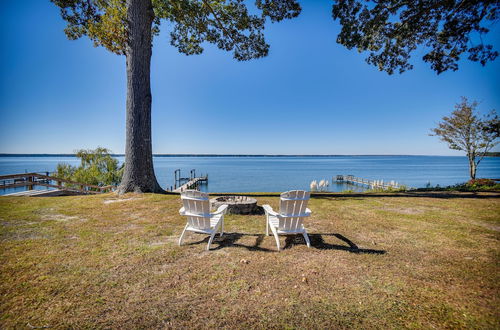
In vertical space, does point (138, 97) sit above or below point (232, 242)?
above

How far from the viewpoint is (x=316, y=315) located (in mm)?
2148

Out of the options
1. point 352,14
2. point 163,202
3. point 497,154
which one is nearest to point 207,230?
point 163,202

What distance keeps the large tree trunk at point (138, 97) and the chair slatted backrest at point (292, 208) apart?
268 inches

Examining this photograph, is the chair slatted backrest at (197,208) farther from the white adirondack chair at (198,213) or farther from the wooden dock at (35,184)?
the wooden dock at (35,184)

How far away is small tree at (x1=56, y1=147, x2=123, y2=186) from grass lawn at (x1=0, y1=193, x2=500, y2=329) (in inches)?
1345

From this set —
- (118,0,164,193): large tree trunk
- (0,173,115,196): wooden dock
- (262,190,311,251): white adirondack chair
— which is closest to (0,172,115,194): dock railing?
(0,173,115,196): wooden dock

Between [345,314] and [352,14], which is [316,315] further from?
[352,14]

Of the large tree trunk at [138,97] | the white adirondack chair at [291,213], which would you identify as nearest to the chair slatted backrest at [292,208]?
the white adirondack chair at [291,213]

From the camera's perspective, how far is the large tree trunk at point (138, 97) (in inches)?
326

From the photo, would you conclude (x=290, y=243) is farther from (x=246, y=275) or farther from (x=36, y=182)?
(x=36, y=182)

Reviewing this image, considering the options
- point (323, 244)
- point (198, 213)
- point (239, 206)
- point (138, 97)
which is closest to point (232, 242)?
point (198, 213)

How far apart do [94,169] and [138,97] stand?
33.1 meters

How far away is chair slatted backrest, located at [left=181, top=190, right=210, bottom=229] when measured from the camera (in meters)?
3.80

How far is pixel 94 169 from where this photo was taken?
111 feet
